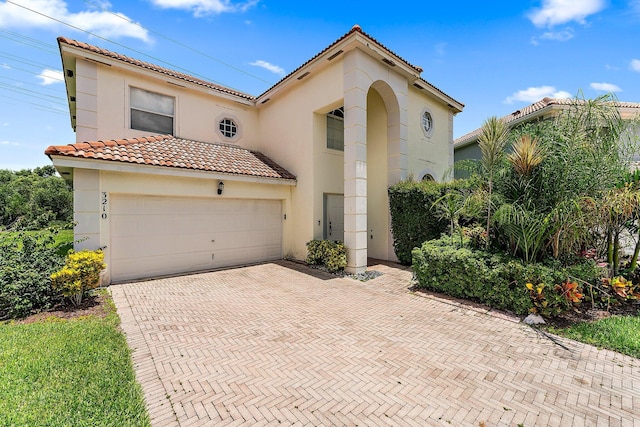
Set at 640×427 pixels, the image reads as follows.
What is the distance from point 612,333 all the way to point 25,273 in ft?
42.5

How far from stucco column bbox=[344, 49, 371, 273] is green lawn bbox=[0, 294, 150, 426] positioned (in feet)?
24.4

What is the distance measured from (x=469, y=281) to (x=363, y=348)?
158 inches

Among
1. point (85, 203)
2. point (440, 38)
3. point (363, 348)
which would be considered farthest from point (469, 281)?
point (85, 203)

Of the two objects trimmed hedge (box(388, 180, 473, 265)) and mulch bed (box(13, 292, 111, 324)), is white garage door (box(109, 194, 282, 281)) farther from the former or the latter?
trimmed hedge (box(388, 180, 473, 265))

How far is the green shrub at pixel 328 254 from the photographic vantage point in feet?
34.8

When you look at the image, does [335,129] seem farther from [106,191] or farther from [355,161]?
[106,191]

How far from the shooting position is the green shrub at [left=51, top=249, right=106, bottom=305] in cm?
677

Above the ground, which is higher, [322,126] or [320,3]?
[320,3]

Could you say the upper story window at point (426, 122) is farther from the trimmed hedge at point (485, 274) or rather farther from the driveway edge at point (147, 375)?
the driveway edge at point (147, 375)

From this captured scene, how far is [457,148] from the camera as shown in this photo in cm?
2297

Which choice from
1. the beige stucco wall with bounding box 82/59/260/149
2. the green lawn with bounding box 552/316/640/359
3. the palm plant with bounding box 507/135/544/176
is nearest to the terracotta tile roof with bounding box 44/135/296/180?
A: the beige stucco wall with bounding box 82/59/260/149

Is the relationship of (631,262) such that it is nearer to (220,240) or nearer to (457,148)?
(220,240)

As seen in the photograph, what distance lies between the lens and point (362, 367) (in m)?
4.50

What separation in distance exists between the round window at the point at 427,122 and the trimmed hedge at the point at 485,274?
27.3 feet
